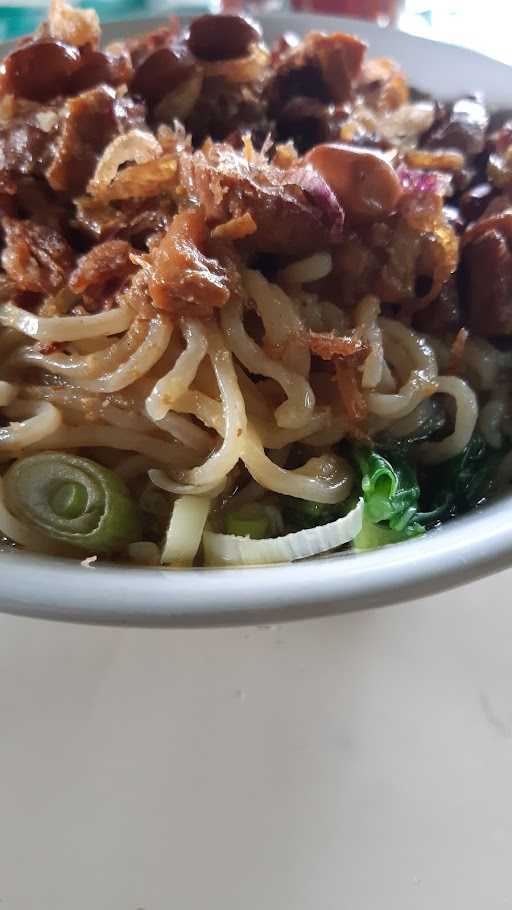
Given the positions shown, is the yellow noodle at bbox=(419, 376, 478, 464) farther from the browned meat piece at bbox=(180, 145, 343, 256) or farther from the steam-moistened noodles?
the browned meat piece at bbox=(180, 145, 343, 256)

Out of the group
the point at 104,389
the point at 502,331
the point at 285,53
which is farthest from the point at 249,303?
the point at 285,53

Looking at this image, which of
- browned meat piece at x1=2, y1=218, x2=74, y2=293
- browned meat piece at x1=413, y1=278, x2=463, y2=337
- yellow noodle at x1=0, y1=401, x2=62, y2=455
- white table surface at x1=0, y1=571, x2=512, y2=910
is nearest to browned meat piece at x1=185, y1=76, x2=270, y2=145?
browned meat piece at x1=2, y1=218, x2=74, y2=293

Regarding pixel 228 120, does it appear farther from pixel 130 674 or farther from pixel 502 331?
pixel 130 674

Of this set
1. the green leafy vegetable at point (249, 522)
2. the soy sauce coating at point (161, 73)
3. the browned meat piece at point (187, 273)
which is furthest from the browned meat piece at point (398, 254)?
the soy sauce coating at point (161, 73)

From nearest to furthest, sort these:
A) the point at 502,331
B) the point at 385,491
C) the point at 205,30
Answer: the point at 385,491 < the point at 502,331 < the point at 205,30

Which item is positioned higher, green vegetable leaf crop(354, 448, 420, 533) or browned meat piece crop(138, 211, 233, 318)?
browned meat piece crop(138, 211, 233, 318)

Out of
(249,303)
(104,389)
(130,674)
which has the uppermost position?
(249,303)
